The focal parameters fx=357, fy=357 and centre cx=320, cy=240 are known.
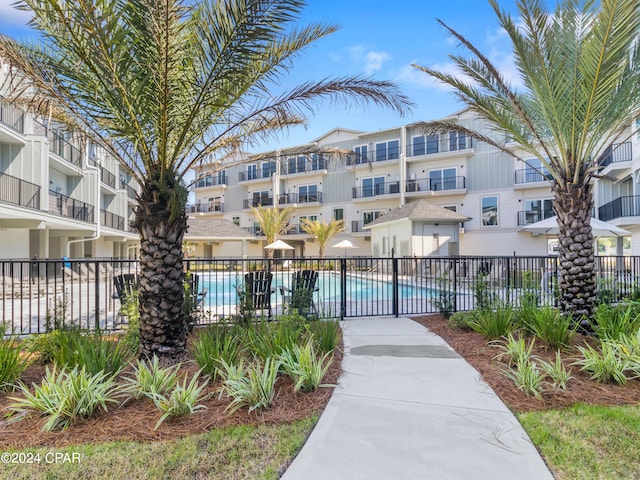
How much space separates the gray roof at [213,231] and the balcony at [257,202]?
6.60 meters

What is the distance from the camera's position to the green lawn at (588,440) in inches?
107

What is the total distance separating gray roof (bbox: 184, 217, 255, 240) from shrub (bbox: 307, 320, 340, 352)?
2667 centimetres

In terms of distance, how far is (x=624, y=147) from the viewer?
68.9ft

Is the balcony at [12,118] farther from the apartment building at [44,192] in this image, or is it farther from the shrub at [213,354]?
the shrub at [213,354]

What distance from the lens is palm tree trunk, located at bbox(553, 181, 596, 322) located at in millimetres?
6402

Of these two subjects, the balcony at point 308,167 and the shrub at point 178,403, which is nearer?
the shrub at point 178,403

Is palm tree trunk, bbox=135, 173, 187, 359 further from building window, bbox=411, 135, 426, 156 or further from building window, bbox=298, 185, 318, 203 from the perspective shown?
building window, bbox=298, 185, 318, 203

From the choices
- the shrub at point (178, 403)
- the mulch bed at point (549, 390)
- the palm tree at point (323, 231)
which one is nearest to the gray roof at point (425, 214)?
the palm tree at point (323, 231)

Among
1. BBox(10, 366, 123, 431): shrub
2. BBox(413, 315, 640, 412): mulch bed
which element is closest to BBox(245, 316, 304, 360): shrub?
BBox(10, 366, 123, 431): shrub

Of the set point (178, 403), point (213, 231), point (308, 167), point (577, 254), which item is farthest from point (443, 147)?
point (178, 403)

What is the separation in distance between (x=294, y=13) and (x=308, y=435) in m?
4.42

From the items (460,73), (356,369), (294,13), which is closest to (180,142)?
(294,13)

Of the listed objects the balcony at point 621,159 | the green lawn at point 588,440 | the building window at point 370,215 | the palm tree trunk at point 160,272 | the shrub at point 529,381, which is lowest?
the green lawn at point 588,440

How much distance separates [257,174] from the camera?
133ft
